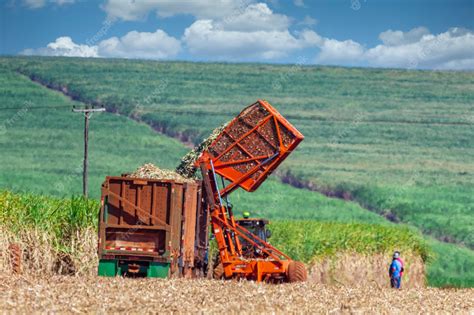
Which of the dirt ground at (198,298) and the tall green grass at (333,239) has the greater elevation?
A: the dirt ground at (198,298)

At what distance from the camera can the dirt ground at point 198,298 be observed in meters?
16.3

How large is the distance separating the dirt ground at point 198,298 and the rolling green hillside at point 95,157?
2067 centimetres

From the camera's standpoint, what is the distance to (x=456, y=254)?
1927 inches

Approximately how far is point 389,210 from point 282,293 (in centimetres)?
3984

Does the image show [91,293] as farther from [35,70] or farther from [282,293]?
[35,70]

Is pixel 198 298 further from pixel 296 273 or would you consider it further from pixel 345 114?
pixel 345 114

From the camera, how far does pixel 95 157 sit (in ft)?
213

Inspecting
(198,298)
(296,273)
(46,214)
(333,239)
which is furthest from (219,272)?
(333,239)

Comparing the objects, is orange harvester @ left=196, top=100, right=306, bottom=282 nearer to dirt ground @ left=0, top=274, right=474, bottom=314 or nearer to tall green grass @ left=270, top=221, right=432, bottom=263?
dirt ground @ left=0, top=274, right=474, bottom=314

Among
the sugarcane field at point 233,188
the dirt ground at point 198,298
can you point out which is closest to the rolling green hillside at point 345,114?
the sugarcane field at point 233,188

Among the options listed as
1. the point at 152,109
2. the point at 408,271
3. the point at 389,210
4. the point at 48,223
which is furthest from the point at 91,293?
the point at 152,109

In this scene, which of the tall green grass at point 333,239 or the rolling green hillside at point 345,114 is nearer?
the tall green grass at point 333,239

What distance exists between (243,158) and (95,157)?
4165cm

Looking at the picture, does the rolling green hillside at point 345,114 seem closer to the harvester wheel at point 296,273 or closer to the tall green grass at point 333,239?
the tall green grass at point 333,239
